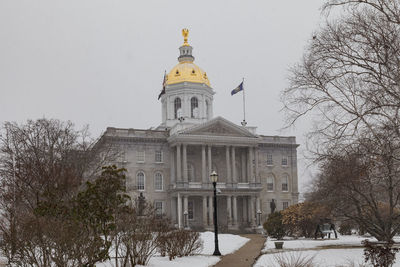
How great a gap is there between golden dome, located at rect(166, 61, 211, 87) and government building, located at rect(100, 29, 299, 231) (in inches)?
12.6

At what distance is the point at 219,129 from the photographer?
67000 millimetres

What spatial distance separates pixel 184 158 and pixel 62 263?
50.9m

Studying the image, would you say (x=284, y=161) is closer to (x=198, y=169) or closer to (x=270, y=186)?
(x=270, y=186)

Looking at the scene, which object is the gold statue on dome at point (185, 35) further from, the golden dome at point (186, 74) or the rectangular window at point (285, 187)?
the rectangular window at point (285, 187)

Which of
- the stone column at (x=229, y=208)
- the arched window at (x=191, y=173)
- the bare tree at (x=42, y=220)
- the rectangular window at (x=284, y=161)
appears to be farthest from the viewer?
the rectangular window at (x=284, y=161)

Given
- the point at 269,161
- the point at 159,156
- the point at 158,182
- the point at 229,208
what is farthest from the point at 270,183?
the point at 159,156

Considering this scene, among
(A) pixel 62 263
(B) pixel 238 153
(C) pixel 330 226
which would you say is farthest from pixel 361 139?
(B) pixel 238 153

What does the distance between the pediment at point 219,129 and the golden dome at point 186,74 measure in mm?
9720

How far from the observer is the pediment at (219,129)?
6562cm

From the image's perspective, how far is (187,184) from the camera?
64.5 m

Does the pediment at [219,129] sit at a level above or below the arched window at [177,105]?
below

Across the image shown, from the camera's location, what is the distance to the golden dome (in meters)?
73.8

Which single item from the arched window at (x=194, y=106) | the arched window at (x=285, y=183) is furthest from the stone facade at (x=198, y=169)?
the arched window at (x=194, y=106)

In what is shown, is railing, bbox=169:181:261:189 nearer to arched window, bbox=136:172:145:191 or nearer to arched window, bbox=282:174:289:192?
arched window, bbox=136:172:145:191
